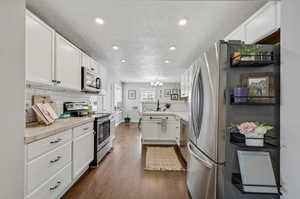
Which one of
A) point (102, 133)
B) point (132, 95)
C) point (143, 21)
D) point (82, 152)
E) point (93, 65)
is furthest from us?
point (132, 95)

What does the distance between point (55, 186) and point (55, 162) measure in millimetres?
270

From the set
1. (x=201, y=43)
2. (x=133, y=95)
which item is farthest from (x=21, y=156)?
(x=133, y=95)

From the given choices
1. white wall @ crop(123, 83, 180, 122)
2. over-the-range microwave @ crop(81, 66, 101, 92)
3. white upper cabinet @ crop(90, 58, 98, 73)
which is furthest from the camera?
white wall @ crop(123, 83, 180, 122)

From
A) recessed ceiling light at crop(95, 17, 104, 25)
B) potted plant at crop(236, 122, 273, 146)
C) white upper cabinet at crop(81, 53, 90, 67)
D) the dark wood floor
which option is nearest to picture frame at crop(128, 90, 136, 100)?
white upper cabinet at crop(81, 53, 90, 67)

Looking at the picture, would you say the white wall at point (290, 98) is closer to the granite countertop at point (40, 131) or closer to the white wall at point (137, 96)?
the granite countertop at point (40, 131)

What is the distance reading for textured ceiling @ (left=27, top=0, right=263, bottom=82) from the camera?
5.83 ft

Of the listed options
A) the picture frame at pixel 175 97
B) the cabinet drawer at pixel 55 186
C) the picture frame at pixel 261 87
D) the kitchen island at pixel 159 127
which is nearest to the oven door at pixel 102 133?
the cabinet drawer at pixel 55 186

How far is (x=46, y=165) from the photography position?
1.51m

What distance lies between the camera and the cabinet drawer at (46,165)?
1.33 m

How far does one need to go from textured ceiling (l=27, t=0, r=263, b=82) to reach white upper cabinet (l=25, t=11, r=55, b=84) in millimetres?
298

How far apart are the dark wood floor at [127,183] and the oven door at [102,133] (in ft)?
1.29

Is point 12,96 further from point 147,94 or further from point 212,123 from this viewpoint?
point 147,94

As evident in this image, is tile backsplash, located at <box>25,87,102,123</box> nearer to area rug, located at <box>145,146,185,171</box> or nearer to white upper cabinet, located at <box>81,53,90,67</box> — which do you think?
white upper cabinet, located at <box>81,53,90,67</box>

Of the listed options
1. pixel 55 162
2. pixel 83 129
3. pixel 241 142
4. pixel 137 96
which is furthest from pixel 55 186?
pixel 137 96
